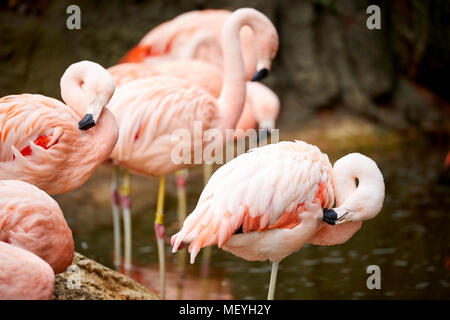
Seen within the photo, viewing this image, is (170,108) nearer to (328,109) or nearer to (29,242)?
(29,242)

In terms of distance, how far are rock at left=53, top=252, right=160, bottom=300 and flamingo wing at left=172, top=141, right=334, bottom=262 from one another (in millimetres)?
592

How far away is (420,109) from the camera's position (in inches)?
400

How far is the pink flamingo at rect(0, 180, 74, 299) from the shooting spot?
2590 mm

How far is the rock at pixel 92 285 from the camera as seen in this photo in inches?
135

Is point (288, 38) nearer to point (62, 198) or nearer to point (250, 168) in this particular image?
point (62, 198)

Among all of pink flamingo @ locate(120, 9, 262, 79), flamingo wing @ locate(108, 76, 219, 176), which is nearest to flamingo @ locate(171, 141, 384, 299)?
flamingo wing @ locate(108, 76, 219, 176)

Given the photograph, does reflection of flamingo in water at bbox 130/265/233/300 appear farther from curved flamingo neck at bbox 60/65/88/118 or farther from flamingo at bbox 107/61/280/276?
curved flamingo neck at bbox 60/65/88/118

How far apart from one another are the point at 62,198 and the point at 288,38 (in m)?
4.22

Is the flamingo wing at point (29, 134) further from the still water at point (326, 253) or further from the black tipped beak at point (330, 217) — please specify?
the still water at point (326, 253)

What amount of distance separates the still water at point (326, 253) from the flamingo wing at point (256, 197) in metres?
1.31

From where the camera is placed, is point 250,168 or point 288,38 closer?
point 250,168

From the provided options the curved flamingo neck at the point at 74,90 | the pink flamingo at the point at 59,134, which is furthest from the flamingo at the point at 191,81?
the pink flamingo at the point at 59,134
